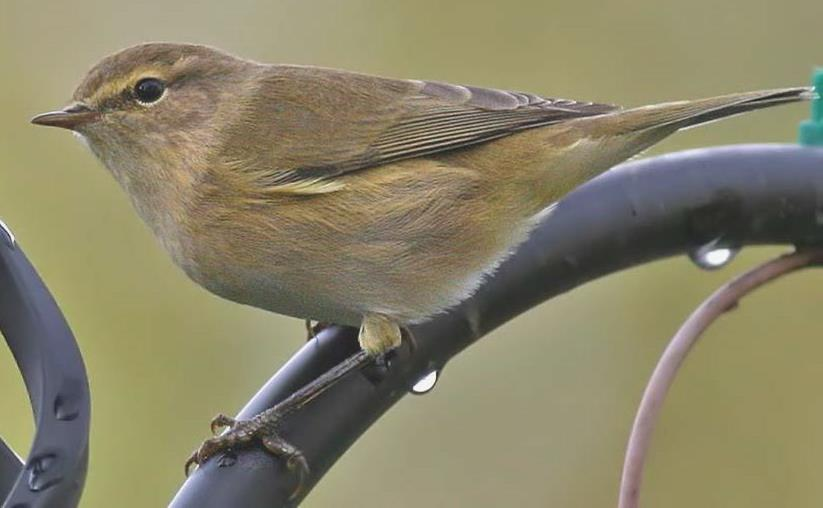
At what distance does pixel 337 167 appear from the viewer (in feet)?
12.9

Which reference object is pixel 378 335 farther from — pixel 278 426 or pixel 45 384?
pixel 45 384

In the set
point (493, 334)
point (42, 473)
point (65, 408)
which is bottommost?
point (42, 473)

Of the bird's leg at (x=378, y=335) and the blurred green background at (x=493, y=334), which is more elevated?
the blurred green background at (x=493, y=334)

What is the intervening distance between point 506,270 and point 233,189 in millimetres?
750

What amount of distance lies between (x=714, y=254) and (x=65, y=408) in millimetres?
1551

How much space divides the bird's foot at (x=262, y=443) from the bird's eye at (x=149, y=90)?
43.6 inches

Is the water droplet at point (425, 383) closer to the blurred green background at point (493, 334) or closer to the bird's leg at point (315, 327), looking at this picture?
the bird's leg at point (315, 327)

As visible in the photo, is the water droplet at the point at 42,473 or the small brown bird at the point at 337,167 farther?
the small brown bird at the point at 337,167

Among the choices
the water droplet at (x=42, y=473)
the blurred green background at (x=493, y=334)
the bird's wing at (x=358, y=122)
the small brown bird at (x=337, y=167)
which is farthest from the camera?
the blurred green background at (x=493, y=334)

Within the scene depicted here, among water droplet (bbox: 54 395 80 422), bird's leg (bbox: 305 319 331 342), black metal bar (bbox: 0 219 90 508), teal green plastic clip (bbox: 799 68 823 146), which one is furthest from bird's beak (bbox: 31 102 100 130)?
teal green plastic clip (bbox: 799 68 823 146)

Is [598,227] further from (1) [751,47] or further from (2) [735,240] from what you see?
(1) [751,47]

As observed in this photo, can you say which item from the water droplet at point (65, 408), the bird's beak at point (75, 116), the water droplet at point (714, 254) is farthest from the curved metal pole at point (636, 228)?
the bird's beak at point (75, 116)

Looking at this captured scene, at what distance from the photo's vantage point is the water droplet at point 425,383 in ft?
11.2

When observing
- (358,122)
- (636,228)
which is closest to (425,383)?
(636,228)
